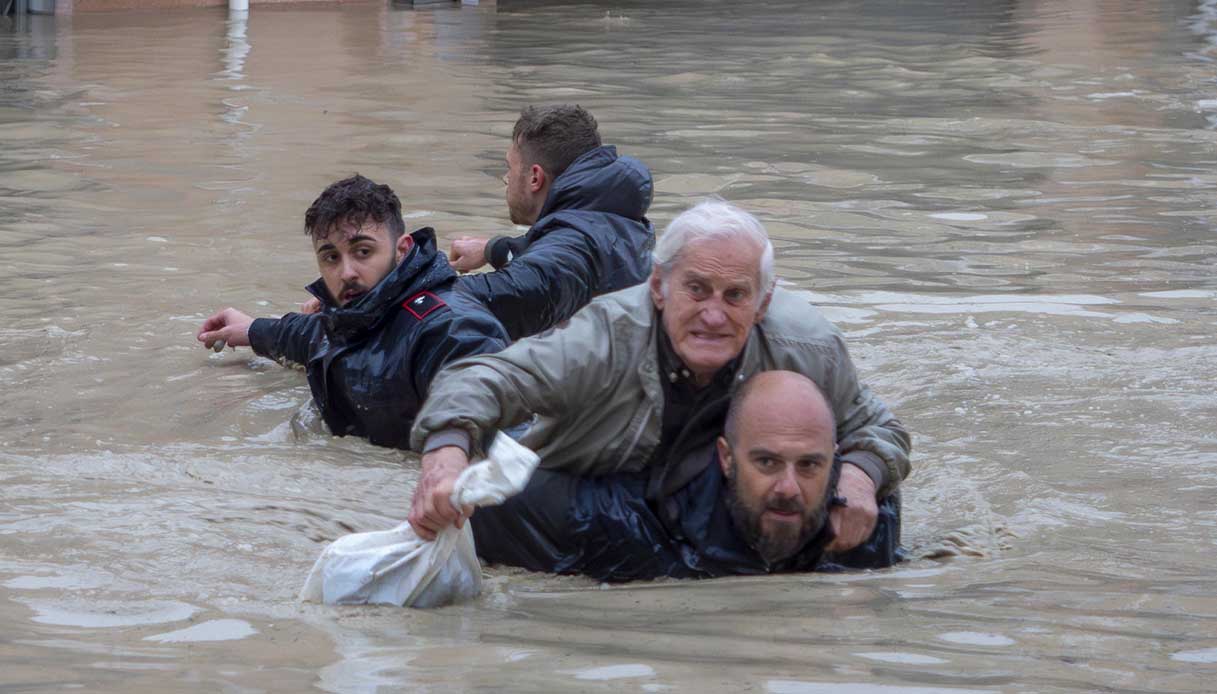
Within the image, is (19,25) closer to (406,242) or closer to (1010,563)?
(406,242)

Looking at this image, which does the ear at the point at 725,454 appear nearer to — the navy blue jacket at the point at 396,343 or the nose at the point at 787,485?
the nose at the point at 787,485

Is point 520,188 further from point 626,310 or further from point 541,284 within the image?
point 626,310

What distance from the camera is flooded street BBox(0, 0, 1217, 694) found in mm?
3355

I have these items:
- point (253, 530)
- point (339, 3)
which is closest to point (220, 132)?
point (253, 530)

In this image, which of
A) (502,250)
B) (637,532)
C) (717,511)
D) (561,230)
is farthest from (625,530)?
(502,250)

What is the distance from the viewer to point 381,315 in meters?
5.29

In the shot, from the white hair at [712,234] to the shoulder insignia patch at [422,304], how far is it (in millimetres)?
1175

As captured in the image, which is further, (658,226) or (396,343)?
(658,226)

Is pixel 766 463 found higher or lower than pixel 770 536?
higher

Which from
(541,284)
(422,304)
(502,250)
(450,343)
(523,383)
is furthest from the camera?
(502,250)

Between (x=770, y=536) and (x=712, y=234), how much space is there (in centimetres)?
78

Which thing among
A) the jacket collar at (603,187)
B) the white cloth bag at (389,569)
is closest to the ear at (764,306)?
the white cloth bag at (389,569)

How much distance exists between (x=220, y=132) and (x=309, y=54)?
181 inches

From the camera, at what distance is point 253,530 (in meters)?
4.40
